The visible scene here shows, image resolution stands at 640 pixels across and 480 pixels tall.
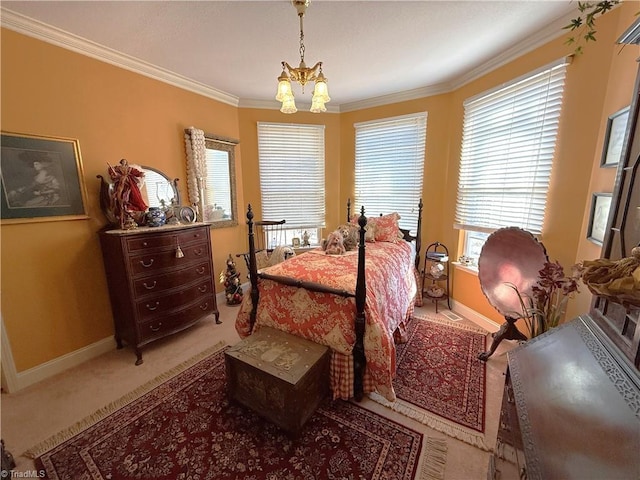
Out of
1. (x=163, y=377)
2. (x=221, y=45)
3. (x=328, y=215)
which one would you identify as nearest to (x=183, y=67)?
(x=221, y=45)

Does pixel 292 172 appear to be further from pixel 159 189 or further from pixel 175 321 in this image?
pixel 175 321

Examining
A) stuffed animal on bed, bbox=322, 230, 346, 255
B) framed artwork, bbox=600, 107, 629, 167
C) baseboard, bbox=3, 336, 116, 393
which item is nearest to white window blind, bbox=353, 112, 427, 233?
stuffed animal on bed, bbox=322, 230, 346, 255

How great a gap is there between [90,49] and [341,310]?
299 centimetres

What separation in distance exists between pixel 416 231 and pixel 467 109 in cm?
155

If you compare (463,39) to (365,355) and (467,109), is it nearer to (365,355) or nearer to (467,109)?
(467,109)

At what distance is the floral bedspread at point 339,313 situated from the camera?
5.63 feet

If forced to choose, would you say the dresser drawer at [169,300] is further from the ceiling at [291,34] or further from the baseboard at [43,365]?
the ceiling at [291,34]

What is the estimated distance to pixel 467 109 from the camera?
2.88 meters

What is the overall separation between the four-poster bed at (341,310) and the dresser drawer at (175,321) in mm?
781

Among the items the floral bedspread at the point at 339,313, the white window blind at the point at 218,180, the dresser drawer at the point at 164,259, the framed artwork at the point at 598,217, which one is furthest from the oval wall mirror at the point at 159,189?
the framed artwork at the point at 598,217

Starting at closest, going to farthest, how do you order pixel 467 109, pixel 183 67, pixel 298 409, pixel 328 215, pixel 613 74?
pixel 298 409, pixel 613 74, pixel 183 67, pixel 467 109, pixel 328 215

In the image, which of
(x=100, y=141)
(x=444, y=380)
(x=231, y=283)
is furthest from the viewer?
(x=231, y=283)

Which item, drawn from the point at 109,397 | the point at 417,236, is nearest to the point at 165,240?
the point at 109,397

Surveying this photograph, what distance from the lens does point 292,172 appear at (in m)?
3.86
